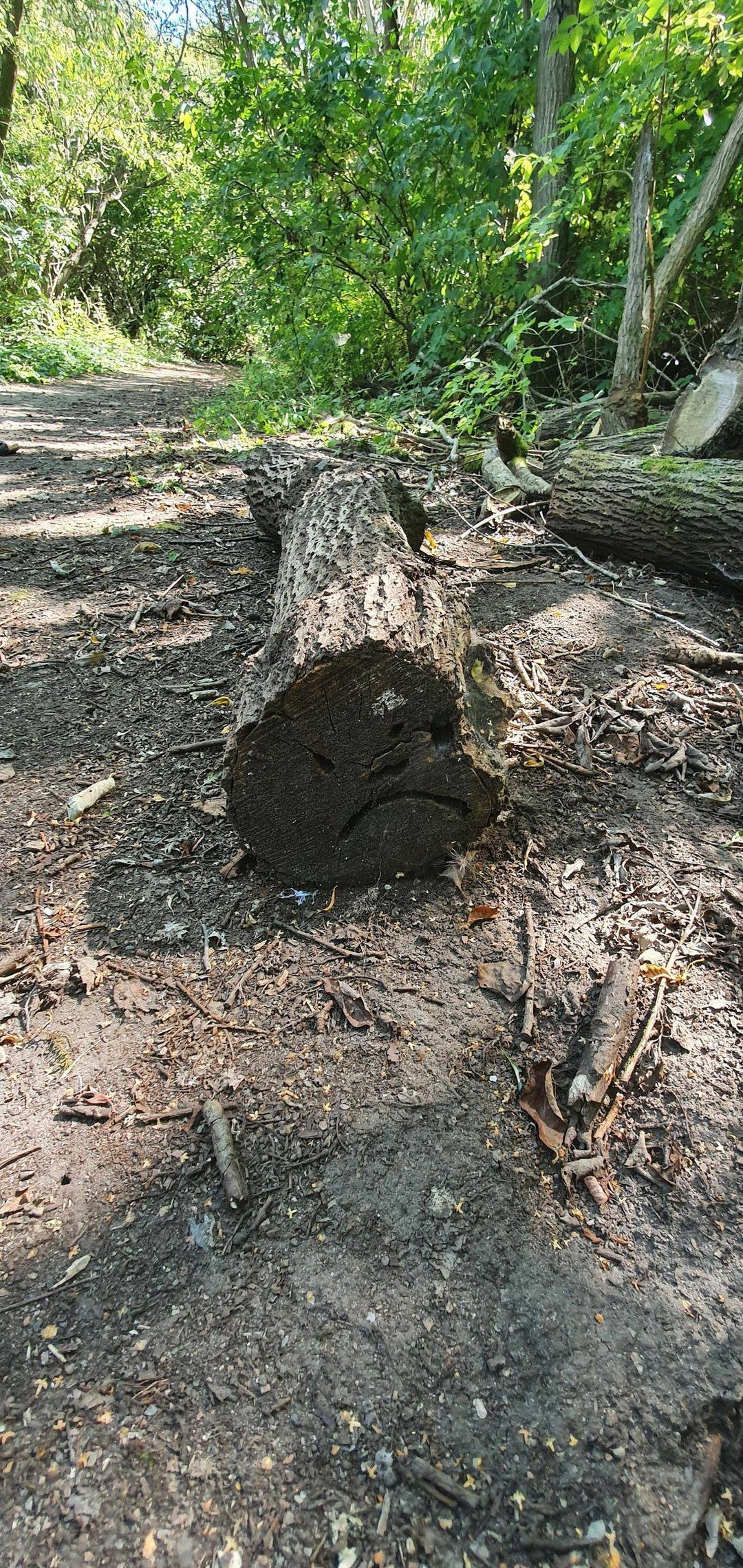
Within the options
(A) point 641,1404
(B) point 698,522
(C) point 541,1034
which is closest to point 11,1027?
(C) point 541,1034

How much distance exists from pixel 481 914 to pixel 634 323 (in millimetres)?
5053

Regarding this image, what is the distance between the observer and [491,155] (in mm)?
7066

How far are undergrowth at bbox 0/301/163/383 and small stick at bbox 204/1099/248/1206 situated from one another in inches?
522

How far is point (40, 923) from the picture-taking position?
247cm

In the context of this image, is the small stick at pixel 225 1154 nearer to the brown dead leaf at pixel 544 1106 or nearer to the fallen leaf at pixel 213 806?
the brown dead leaf at pixel 544 1106

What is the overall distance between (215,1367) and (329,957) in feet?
3.40

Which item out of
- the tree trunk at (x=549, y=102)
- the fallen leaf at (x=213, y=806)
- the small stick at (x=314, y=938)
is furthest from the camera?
the tree trunk at (x=549, y=102)

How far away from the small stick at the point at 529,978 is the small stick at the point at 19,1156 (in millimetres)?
1282

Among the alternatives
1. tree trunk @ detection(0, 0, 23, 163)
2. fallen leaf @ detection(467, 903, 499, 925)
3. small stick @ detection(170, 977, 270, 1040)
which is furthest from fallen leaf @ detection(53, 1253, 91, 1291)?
tree trunk @ detection(0, 0, 23, 163)

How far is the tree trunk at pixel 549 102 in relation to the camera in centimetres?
631

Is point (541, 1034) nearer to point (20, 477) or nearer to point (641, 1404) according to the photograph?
point (641, 1404)

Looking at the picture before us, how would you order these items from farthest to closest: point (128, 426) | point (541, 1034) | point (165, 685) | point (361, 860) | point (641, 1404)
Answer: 1. point (128, 426)
2. point (165, 685)
3. point (361, 860)
4. point (541, 1034)
5. point (641, 1404)

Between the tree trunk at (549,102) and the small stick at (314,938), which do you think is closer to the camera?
the small stick at (314,938)

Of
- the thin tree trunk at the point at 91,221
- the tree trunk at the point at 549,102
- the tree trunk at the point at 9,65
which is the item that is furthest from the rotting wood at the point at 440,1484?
the thin tree trunk at the point at 91,221
